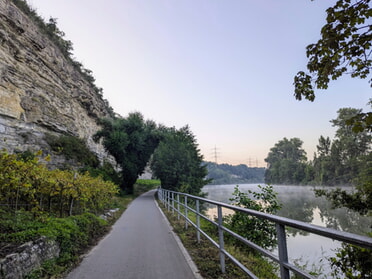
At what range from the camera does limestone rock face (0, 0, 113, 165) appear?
12.8 meters

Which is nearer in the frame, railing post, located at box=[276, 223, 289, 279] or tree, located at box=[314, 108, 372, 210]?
railing post, located at box=[276, 223, 289, 279]

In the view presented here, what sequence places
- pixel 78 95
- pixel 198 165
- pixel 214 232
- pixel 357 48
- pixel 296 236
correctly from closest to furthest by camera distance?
pixel 357 48, pixel 214 232, pixel 296 236, pixel 78 95, pixel 198 165

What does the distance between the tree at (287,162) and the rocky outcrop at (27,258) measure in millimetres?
84645

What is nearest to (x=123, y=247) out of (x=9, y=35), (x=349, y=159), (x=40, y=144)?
(x=40, y=144)

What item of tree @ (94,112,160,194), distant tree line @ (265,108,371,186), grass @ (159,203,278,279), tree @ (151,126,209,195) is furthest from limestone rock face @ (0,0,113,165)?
distant tree line @ (265,108,371,186)

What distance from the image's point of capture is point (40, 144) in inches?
567

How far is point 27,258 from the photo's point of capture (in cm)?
312

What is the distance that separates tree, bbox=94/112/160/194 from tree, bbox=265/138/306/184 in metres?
67.1

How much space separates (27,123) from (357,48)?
16394 millimetres

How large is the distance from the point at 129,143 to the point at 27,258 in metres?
22.2

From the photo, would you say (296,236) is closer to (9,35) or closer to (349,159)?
(9,35)

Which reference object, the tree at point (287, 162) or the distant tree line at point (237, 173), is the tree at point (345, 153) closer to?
the tree at point (287, 162)

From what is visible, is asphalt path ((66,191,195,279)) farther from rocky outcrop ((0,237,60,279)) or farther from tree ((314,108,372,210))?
tree ((314,108,372,210))

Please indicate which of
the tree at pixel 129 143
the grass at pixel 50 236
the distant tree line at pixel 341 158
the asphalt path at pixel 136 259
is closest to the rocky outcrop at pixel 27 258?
the grass at pixel 50 236
